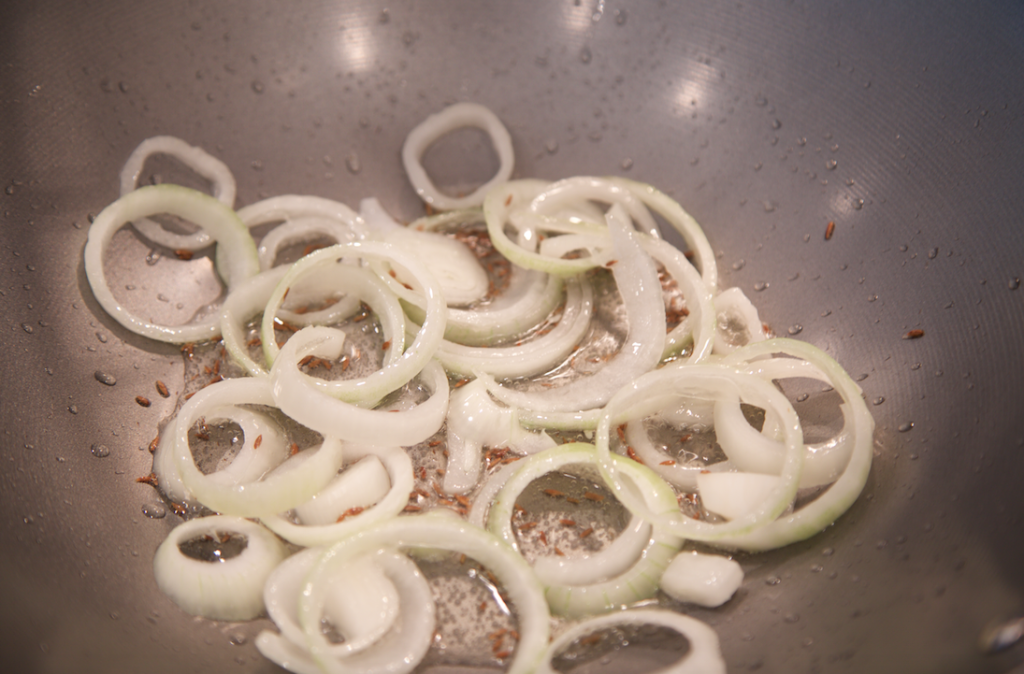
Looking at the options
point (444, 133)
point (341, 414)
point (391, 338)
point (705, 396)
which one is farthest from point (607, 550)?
point (444, 133)

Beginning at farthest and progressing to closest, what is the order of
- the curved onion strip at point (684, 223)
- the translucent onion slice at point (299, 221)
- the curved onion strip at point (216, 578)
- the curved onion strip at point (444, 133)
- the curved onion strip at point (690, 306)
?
the curved onion strip at point (444, 133)
the translucent onion slice at point (299, 221)
the curved onion strip at point (684, 223)
the curved onion strip at point (690, 306)
the curved onion strip at point (216, 578)

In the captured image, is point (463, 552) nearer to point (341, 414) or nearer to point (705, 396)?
point (341, 414)

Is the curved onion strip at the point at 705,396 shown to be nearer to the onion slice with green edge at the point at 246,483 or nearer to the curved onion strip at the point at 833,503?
the curved onion strip at the point at 833,503

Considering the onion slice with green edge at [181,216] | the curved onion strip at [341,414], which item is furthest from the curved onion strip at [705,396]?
the onion slice with green edge at [181,216]

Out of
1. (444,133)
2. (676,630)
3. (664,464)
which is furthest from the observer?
(444,133)

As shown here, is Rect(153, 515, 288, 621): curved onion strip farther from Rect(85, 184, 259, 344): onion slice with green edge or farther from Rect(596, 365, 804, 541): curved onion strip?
Rect(596, 365, 804, 541): curved onion strip

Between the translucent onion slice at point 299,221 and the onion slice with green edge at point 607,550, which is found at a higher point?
the translucent onion slice at point 299,221

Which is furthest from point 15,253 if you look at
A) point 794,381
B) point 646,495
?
point 794,381
